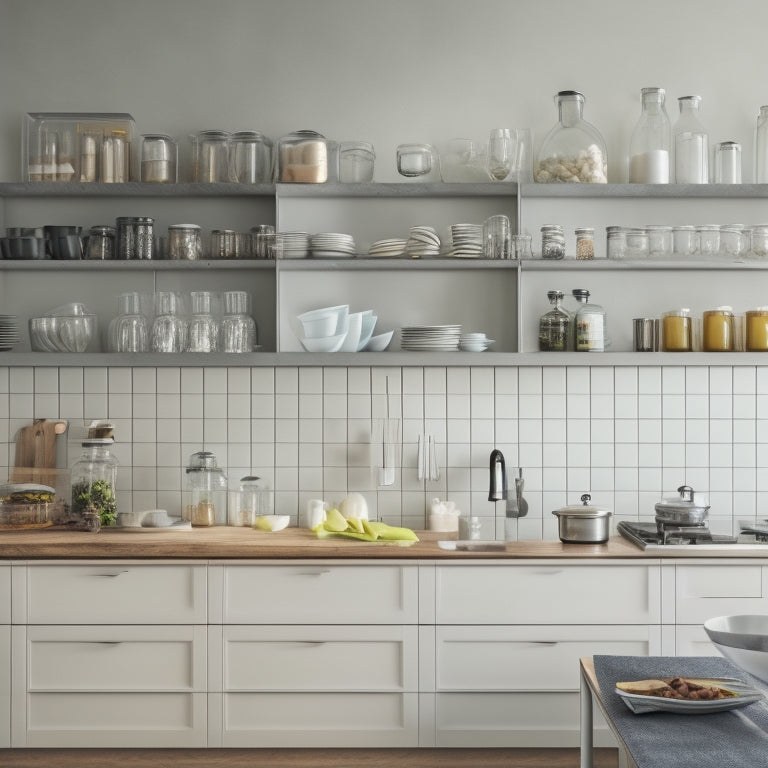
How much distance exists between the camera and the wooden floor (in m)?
3.10

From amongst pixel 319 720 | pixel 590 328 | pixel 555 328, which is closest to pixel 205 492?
pixel 319 720

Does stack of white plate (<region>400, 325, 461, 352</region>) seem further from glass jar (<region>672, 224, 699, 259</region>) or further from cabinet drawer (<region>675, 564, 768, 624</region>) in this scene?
cabinet drawer (<region>675, 564, 768, 624</region>)

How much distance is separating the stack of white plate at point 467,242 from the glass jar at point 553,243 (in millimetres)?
280

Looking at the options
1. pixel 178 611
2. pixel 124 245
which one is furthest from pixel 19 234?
pixel 178 611

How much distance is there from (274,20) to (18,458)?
226 centimetres

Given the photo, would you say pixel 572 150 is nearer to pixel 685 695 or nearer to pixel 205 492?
pixel 205 492

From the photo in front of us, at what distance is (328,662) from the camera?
3150 millimetres

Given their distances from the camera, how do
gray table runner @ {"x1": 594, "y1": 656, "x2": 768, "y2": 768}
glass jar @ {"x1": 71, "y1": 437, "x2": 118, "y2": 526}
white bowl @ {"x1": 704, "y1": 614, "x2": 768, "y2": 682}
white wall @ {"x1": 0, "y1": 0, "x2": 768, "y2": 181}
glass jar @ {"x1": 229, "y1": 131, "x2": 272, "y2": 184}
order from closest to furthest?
gray table runner @ {"x1": 594, "y1": 656, "x2": 768, "y2": 768} < white bowl @ {"x1": 704, "y1": 614, "x2": 768, "y2": 682} < glass jar @ {"x1": 71, "y1": 437, "x2": 118, "y2": 526} < glass jar @ {"x1": 229, "y1": 131, "x2": 272, "y2": 184} < white wall @ {"x1": 0, "y1": 0, "x2": 768, "y2": 181}

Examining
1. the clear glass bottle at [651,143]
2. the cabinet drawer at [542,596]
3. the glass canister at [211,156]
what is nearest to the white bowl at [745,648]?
the cabinet drawer at [542,596]

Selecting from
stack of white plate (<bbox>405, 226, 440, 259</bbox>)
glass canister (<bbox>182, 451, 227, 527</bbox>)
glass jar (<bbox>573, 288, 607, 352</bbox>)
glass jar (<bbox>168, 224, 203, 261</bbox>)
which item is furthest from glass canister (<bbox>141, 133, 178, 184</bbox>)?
glass jar (<bbox>573, 288, 607, 352</bbox>)

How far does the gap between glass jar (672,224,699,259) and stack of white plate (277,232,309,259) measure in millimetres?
1581

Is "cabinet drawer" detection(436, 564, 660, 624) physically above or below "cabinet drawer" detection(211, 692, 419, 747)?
above

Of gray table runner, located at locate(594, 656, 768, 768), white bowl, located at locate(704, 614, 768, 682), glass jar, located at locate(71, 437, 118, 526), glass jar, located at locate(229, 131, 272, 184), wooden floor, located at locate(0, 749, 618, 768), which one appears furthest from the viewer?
glass jar, located at locate(229, 131, 272, 184)

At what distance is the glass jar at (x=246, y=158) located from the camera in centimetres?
363
